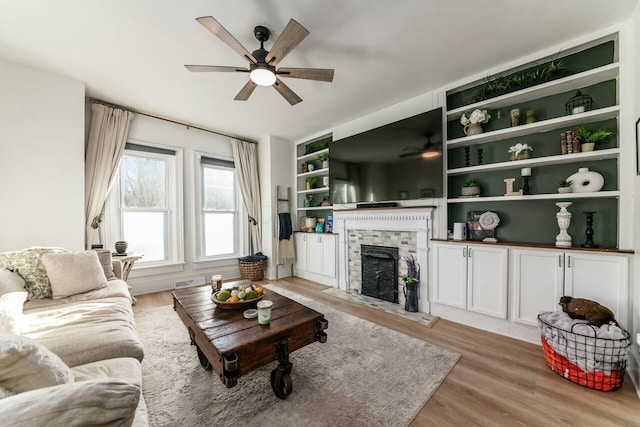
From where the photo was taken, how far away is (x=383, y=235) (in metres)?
3.45

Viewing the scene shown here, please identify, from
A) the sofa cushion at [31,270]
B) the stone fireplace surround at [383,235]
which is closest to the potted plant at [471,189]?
the stone fireplace surround at [383,235]

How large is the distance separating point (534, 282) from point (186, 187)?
15.7 feet

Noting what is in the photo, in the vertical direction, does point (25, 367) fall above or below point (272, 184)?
below

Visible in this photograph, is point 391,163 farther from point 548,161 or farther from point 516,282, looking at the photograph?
point 516,282

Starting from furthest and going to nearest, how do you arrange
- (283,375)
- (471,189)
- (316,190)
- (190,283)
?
(316,190) → (190,283) → (471,189) → (283,375)

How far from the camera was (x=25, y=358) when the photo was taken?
799 millimetres

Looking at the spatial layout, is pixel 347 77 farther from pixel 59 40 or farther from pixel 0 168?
pixel 0 168

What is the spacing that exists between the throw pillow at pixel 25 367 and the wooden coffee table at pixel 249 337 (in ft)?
2.14

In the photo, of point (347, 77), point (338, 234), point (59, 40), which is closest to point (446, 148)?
point (347, 77)

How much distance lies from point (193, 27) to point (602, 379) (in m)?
3.98

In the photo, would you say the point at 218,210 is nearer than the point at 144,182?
No

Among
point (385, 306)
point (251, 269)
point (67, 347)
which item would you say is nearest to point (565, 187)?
point (385, 306)

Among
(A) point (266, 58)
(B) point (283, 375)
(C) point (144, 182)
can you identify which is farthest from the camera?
(C) point (144, 182)

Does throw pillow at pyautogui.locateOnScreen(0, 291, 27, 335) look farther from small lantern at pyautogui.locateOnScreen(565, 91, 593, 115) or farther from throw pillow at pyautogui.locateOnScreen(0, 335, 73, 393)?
small lantern at pyautogui.locateOnScreen(565, 91, 593, 115)
